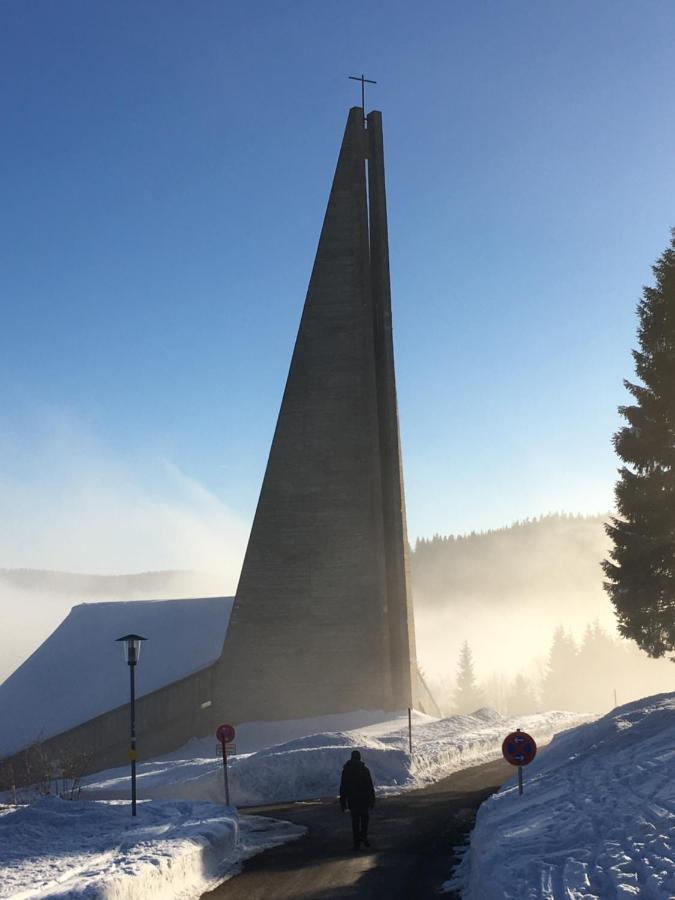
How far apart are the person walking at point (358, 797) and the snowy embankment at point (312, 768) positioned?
689 centimetres

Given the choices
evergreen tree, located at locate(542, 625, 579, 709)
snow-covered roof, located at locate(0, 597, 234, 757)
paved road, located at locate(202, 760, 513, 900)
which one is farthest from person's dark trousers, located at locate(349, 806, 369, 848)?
evergreen tree, located at locate(542, 625, 579, 709)

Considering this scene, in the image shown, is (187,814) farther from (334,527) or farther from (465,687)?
(465,687)

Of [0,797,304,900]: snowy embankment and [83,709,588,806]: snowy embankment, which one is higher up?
[0,797,304,900]: snowy embankment

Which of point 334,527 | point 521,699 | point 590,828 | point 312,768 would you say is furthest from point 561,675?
point 590,828

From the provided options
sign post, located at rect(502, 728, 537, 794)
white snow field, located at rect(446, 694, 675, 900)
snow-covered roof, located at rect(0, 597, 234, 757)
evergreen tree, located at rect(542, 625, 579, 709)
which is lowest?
evergreen tree, located at rect(542, 625, 579, 709)

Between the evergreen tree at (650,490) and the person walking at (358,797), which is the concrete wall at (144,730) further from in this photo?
the person walking at (358,797)

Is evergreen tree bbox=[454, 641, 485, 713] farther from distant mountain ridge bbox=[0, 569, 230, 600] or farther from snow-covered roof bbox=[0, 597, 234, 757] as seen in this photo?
snow-covered roof bbox=[0, 597, 234, 757]

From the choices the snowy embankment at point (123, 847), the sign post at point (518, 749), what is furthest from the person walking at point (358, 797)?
the sign post at point (518, 749)

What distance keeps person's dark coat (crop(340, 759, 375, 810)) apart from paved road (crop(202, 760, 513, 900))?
25.4 inches

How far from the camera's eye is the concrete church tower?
3438cm

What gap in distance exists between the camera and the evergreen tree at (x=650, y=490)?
76.9 ft

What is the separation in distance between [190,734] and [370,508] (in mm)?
11508

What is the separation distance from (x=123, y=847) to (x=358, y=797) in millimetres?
3601

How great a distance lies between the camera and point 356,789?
1351 cm
